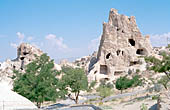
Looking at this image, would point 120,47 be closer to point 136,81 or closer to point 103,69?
point 103,69

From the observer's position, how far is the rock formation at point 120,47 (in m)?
48.8

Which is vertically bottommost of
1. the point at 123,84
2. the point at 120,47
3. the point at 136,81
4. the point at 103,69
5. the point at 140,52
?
the point at 123,84

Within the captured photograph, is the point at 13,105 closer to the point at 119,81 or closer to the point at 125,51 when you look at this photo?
the point at 119,81

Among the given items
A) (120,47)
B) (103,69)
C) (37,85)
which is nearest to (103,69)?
(103,69)

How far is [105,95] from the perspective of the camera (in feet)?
96.8

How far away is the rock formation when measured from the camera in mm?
48844

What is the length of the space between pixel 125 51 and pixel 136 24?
819 cm

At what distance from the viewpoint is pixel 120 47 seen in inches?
1997

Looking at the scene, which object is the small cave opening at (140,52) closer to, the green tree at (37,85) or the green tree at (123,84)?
the green tree at (123,84)

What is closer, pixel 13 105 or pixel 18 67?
pixel 13 105

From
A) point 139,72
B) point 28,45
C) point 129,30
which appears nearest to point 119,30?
point 129,30

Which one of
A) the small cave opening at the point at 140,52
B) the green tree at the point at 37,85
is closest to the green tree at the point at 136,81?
the small cave opening at the point at 140,52

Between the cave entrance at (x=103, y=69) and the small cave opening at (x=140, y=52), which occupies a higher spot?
the small cave opening at (x=140, y=52)

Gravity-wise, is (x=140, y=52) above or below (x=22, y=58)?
above
